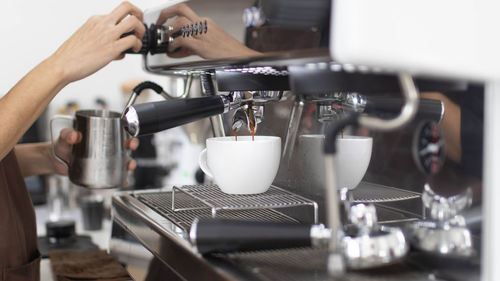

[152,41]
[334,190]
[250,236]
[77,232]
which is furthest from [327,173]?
[77,232]

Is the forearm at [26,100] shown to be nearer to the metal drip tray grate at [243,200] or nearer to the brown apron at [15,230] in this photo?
the brown apron at [15,230]

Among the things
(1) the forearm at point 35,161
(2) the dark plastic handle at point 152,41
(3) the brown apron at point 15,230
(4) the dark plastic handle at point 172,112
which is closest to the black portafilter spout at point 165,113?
(4) the dark plastic handle at point 172,112

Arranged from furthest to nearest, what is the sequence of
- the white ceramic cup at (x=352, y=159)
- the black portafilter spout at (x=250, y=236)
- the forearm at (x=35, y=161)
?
the forearm at (x=35, y=161) < the white ceramic cup at (x=352, y=159) < the black portafilter spout at (x=250, y=236)

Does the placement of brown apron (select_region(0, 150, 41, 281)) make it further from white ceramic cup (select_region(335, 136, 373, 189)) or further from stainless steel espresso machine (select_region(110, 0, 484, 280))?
white ceramic cup (select_region(335, 136, 373, 189))

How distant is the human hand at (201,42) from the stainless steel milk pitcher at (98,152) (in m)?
0.16

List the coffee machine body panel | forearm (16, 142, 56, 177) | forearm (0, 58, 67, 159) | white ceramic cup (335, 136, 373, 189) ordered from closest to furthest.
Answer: the coffee machine body panel, white ceramic cup (335, 136, 373, 189), forearm (0, 58, 67, 159), forearm (16, 142, 56, 177)

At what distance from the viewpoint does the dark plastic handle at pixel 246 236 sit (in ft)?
1.65

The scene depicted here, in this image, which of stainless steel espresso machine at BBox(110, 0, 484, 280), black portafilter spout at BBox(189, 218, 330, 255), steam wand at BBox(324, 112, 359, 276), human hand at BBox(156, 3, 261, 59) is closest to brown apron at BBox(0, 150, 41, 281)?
stainless steel espresso machine at BBox(110, 0, 484, 280)

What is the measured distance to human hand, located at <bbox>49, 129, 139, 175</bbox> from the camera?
33.3 inches

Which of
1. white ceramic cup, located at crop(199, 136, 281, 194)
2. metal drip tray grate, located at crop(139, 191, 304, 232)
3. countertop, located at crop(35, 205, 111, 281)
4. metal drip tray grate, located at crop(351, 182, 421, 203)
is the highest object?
white ceramic cup, located at crop(199, 136, 281, 194)

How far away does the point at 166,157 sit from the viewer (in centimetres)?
193

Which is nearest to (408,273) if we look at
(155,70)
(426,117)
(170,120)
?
(426,117)

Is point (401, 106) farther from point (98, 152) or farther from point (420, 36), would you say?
point (98, 152)

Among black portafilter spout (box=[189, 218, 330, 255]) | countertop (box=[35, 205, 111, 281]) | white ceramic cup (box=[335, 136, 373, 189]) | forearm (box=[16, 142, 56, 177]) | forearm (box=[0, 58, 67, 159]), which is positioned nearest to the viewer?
black portafilter spout (box=[189, 218, 330, 255])
